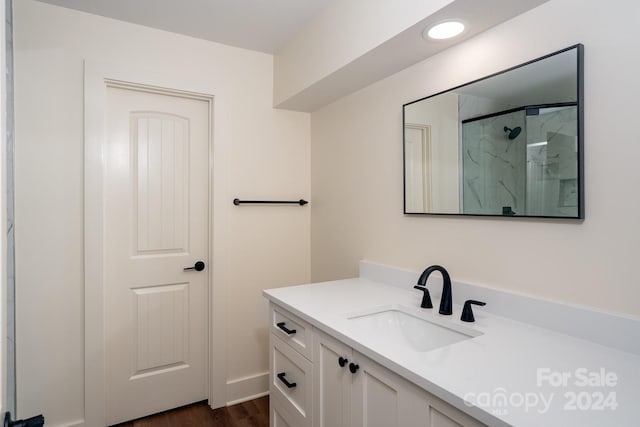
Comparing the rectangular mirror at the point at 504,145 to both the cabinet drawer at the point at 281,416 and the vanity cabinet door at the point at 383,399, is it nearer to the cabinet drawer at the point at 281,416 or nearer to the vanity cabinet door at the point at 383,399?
the vanity cabinet door at the point at 383,399

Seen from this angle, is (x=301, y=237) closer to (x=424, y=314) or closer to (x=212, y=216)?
(x=212, y=216)

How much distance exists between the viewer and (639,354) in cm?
98

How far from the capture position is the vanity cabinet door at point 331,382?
1.19 m

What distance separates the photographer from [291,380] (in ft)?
5.02

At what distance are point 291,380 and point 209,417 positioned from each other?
104 cm


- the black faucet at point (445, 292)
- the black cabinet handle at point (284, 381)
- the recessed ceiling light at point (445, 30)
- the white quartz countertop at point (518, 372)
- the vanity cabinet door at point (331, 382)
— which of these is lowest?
the black cabinet handle at point (284, 381)

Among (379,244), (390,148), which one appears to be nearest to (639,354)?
(379,244)

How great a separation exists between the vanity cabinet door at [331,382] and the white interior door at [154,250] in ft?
4.20

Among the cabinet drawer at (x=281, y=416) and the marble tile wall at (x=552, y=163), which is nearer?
the marble tile wall at (x=552, y=163)

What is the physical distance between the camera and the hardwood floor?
213 cm

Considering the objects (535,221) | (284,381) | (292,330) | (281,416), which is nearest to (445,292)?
(535,221)

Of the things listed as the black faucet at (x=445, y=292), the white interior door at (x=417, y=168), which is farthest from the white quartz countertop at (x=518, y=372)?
the white interior door at (x=417, y=168)

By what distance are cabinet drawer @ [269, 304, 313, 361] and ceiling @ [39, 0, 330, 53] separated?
1576 millimetres

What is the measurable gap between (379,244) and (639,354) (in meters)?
1.17
